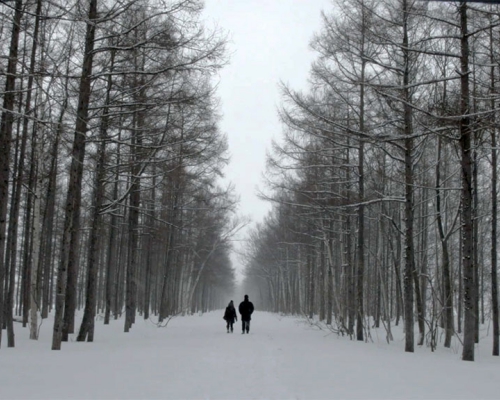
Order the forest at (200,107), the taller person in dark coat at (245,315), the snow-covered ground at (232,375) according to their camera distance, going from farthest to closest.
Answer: the taller person in dark coat at (245,315) < the forest at (200,107) < the snow-covered ground at (232,375)

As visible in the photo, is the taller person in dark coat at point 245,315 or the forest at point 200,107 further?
the taller person in dark coat at point 245,315

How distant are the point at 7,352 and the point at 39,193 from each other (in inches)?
180

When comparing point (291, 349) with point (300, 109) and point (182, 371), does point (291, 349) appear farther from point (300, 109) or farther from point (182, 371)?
point (300, 109)

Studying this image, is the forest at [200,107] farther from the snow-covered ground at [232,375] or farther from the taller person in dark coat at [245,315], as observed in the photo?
the taller person in dark coat at [245,315]

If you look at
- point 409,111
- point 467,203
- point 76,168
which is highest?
point 409,111

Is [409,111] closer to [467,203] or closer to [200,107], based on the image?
[467,203]

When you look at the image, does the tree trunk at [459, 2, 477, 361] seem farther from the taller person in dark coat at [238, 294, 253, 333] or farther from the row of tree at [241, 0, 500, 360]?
the taller person in dark coat at [238, 294, 253, 333]

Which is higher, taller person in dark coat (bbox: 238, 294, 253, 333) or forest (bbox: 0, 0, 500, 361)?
forest (bbox: 0, 0, 500, 361)

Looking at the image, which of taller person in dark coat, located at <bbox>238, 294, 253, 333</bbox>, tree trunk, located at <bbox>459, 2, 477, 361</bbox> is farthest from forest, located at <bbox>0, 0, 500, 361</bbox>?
taller person in dark coat, located at <bbox>238, 294, 253, 333</bbox>

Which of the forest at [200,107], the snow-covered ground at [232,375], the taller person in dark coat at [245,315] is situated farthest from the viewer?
the taller person in dark coat at [245,315]

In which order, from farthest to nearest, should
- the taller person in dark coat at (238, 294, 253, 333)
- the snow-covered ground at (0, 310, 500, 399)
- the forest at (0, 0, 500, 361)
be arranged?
the taller person in dark coat at (238, 294, 253, 333)
the forest at (0, 0, 500, 361)
the snow-covered ground at (0, 310, 500, 399)

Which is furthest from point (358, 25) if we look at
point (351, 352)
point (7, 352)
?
point (7, 352)

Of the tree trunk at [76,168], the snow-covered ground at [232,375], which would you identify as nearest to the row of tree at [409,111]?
the snow-covered ground at [232,375]

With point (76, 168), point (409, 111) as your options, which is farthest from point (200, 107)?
point (409, 111)
